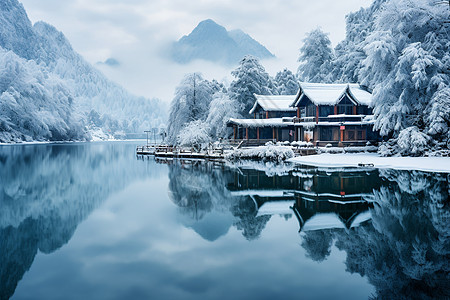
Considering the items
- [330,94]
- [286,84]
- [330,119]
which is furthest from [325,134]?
[286,84]

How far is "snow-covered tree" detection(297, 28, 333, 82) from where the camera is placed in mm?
71250

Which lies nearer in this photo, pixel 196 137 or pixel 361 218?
pixel 361 218

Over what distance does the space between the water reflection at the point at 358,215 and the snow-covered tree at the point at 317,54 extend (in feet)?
167

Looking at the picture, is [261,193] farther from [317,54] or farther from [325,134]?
[317,54]

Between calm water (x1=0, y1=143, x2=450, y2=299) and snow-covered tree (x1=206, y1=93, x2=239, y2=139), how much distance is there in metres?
34.3

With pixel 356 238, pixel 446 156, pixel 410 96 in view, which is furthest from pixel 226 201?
pixel 410 96

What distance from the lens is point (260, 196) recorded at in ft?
56.3

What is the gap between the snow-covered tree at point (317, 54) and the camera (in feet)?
234

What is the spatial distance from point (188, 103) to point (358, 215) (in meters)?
48.4

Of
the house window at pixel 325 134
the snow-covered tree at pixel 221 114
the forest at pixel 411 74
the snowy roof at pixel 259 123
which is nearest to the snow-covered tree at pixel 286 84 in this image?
the snow-covered tree at pixel 221 114

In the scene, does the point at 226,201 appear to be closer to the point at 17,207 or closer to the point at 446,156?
the point at 17,207

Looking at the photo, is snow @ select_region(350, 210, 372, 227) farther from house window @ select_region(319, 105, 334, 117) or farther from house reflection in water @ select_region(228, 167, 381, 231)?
house window @ select_region(319, 105, 334, 117)

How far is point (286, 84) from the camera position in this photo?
72500mm

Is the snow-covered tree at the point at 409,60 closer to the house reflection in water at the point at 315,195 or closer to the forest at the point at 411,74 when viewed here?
the forest at the point at 411,74
